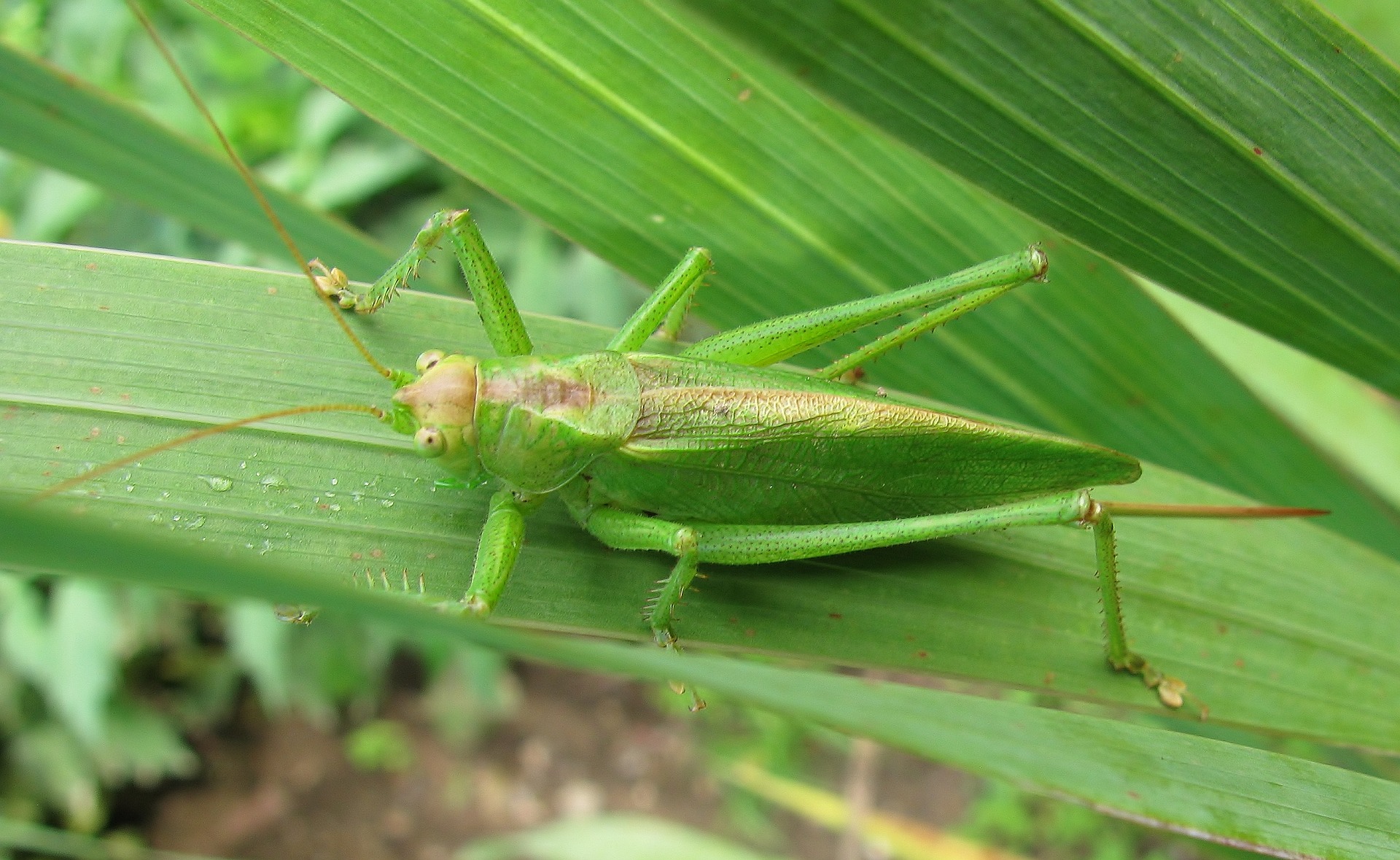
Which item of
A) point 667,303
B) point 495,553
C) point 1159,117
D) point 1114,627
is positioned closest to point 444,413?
point 495,553

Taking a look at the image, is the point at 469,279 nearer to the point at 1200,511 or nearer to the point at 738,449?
the point at 738,449

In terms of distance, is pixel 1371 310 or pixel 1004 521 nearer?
pixel 1371 310

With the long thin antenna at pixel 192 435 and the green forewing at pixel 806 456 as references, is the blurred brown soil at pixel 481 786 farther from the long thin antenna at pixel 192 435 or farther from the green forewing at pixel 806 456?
the long thin antenna at pixel 192 435

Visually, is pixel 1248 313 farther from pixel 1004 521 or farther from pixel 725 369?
pixel 725 369

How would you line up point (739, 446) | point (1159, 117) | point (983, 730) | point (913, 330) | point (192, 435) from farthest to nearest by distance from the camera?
point (913, 330), point (739, 446), point (192, 435), point (1159, 117), point (983, 730)

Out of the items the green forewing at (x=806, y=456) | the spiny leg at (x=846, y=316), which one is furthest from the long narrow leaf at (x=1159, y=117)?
the green forewing at (x=806, y=456)

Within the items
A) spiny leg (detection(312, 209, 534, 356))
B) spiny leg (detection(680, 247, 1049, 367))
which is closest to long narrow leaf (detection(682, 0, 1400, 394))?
spiny leg (detection(680, 247, 1049, 367))

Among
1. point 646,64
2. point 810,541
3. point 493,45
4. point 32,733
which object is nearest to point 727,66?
point 646,64
